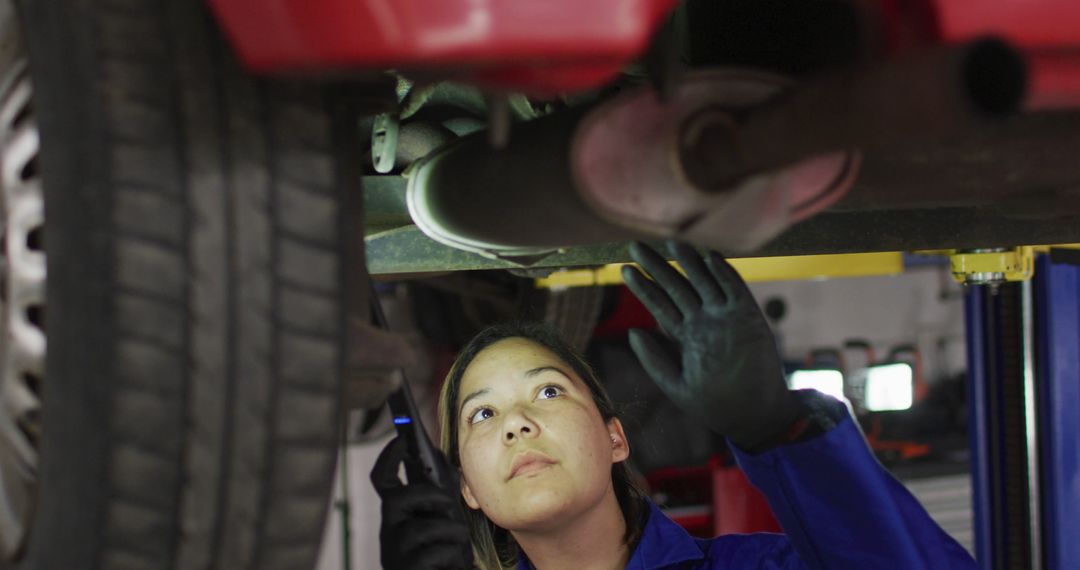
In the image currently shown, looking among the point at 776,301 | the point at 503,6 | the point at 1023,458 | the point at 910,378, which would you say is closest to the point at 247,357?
the point at 503,6

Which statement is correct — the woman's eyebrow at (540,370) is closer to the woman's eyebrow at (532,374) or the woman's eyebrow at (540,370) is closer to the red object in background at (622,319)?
the woman's eyebrow at (532,374)

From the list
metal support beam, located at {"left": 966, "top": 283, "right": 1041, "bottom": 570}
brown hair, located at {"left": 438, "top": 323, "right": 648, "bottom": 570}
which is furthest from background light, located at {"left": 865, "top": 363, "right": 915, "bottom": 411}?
brown hair, located at {"left": 438, "top": 323, "right": 648, "bottom": 570}

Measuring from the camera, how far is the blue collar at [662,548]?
163cm

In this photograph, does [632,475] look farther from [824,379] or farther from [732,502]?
[824,379]

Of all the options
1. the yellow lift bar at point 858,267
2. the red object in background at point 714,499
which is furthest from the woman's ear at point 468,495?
the red object in background at point 714,499

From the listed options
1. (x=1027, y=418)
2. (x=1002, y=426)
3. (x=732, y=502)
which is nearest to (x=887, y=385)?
(x=732, y=502)

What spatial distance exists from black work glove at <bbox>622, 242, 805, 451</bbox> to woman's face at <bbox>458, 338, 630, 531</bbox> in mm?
297

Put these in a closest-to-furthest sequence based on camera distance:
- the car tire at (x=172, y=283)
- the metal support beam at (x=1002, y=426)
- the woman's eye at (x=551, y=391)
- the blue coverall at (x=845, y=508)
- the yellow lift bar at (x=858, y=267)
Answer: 1. the car tire at (x=172, y=283)
2. the blue coverall at (x=845, y=508)
3. the woman's eye at (x=551, y=391)
4. the yellow lift bar at (x=858, y=267)
5. the metal support beam at (x=1002, y=426)

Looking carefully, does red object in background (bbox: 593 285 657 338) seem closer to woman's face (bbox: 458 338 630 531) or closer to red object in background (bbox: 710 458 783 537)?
red object in background (bbox: 710 458 783 537)

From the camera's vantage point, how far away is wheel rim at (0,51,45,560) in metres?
0.78

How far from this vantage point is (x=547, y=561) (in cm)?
167

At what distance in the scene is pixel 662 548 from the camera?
1.65 m

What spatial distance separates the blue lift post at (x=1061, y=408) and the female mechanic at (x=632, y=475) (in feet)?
3.28

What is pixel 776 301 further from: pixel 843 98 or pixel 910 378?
pixel 843 98
